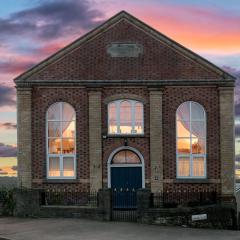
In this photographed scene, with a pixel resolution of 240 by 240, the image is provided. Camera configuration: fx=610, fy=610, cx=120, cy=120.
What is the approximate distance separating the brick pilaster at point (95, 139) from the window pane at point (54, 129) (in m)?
1.70

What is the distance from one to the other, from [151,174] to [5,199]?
715 centimetres

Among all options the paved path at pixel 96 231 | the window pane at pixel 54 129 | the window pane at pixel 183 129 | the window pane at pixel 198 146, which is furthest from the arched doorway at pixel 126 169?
the paved path at pixel 96 231

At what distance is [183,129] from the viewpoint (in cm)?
3069

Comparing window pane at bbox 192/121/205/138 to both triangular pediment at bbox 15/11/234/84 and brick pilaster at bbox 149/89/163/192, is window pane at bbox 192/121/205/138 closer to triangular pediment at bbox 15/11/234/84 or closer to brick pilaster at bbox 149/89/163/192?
brick pilaster at bbox 149/89/163/192

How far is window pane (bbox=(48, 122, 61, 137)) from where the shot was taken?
30.7 m

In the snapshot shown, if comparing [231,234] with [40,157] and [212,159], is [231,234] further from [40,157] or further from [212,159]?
[40,157]

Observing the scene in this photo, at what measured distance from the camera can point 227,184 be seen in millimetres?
30031

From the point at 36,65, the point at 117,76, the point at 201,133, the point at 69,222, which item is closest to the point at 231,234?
the point at 69,222

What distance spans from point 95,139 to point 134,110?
7.98 feet

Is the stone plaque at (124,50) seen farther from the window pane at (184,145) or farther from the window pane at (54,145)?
the window pane at (54,145)

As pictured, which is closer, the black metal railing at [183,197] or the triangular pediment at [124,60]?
the black metal railing at [183,197]

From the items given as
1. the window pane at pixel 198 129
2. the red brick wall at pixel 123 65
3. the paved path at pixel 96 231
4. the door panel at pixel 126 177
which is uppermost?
the red brick wall at pixel 123 65

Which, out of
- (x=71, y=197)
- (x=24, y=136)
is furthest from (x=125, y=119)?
(x=24, y=136)

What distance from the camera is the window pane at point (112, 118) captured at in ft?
99.9
